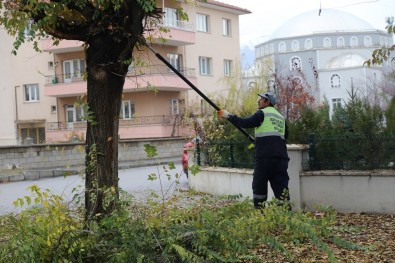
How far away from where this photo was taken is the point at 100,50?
6297 millimetres

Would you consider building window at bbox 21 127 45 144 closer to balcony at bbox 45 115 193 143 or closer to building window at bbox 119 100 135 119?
balcony at bbox 45 115 193 143

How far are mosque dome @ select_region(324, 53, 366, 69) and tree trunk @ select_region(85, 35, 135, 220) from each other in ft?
222

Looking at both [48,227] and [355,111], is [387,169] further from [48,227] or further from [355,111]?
[48,227]

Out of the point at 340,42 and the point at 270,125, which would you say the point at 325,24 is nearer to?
the point at 340,42

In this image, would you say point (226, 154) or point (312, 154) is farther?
point (226, 154)

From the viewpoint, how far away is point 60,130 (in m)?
42.5

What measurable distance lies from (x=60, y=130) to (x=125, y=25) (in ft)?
123

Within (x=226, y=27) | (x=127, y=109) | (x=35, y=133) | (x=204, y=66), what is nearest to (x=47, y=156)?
(x=127, y=109)

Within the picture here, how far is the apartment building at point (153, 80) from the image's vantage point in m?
39.2

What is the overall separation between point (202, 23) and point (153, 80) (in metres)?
10.3

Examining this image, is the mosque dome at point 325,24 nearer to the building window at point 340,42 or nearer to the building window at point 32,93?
the building window at point 340,42

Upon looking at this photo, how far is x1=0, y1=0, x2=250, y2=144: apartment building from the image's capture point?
3919 centimetres

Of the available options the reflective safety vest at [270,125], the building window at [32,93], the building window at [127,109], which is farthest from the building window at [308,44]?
the reflective safety vest at [270,125]

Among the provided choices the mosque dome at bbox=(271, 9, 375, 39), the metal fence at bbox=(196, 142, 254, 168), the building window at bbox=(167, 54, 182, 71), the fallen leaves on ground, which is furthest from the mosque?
the fallen leaves on ground
